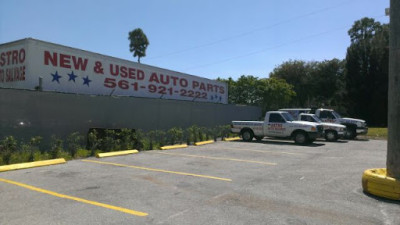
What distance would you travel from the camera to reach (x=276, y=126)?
755 inches

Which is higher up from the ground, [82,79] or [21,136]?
[82,79]

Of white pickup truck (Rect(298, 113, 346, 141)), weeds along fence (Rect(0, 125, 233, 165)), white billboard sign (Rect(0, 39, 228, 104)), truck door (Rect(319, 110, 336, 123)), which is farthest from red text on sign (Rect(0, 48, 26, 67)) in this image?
truck door (Rect(319, 110, 336, 123))

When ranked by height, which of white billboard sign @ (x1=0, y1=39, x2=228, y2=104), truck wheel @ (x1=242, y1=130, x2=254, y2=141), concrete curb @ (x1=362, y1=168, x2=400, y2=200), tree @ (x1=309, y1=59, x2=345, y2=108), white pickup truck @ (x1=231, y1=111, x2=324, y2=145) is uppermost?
tree @ (x1=309, y1=59, x2=345, y2=108)

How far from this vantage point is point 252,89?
35781 mm

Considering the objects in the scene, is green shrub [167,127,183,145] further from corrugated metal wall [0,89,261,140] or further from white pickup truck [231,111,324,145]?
white pickup truck [231,111,324,145]

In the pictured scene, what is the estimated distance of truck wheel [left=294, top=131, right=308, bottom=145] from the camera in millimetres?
18370

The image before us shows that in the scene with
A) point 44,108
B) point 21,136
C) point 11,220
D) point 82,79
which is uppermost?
point 82,79

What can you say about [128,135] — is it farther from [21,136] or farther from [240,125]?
[240,125]

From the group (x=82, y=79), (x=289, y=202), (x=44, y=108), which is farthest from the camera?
(x=82, y=79)

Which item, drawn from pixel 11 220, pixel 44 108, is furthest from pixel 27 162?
pixel 11 220

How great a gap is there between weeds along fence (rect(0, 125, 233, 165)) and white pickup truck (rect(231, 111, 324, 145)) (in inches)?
128

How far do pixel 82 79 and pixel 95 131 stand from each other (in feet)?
12.1

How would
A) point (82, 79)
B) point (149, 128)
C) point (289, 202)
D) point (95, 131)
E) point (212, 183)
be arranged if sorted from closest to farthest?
point (289, 202), point (212, 183), point (95, 131), point (82, 79), point (149, 128)

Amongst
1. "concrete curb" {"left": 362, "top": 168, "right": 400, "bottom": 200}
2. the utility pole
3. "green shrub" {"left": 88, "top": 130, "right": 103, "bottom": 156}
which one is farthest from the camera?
"green shrub" {"left": 88, "top": 130, "right": 103, "bottom": 156}
